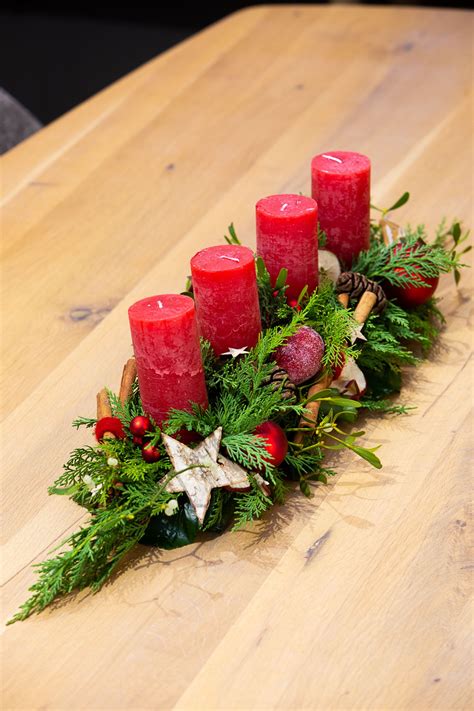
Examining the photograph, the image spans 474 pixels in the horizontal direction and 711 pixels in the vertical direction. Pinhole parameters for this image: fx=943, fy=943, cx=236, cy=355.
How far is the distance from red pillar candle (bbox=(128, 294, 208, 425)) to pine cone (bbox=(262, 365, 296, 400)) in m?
0.06

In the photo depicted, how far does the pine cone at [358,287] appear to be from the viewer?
978 mm

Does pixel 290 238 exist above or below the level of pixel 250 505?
above

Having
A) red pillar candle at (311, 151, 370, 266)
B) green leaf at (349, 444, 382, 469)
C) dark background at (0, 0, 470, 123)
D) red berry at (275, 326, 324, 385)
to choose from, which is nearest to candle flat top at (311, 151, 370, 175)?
red pillar candle at (311, 151, 370, 266)

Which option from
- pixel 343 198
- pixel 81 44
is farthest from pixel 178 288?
pixel 81 44

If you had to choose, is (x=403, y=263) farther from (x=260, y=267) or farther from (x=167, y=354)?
(x=167, y=354)

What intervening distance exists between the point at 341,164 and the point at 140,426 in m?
0.37

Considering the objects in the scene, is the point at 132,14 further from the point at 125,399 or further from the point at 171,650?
→ the point at 171,650

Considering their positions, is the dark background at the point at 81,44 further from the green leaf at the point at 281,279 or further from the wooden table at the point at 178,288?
the green leaf at the point at 281,279

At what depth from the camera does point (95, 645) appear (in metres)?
0.71

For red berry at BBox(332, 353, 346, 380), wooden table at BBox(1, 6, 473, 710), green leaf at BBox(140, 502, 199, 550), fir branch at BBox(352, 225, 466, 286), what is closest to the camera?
wooden table at BBox(1, 6, 473, 710)

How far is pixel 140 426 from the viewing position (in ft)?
2.67

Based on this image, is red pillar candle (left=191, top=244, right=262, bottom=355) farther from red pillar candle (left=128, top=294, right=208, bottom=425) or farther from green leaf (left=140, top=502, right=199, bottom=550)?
green leaf (left=140, top=502, right=199, bottom=550)

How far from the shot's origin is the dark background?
9.82 feet

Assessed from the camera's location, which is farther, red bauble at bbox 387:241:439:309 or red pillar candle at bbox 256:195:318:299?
red bauble at bbox 387:241:439:309
